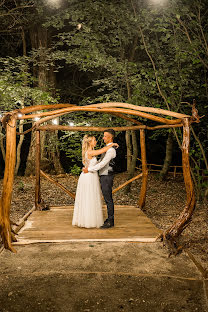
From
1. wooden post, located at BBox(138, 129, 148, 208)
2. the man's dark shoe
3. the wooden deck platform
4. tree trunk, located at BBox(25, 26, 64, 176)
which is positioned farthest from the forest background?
the man's dark shoe

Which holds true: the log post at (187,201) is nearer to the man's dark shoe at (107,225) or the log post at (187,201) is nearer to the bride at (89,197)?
the man's dark shoe at (107,225)

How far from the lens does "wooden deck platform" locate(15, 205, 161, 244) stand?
4934 millimetres

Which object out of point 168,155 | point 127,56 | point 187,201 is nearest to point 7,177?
point 187,201

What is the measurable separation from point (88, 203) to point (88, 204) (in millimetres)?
21

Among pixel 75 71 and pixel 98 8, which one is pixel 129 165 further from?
pixel 75 71

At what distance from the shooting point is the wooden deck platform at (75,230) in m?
4.93

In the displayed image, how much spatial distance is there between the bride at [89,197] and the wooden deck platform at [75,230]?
0.61 ft

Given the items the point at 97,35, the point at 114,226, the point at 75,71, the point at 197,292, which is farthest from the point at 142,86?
the point at 75,71

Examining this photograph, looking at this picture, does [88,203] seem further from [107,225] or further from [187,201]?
[187,201]

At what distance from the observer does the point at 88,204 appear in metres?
5.66


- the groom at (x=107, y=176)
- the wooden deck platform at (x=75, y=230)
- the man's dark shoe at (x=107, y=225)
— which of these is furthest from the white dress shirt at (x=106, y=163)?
the wooden deck platform at (x=75, y=230)

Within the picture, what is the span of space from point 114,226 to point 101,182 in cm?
100

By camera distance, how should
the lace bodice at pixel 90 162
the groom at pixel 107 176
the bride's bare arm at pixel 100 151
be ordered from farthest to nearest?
1. the lace bodice at pixel 90 162
2. the groom at pixel 107 176
3. the bride's bare arm at pixel 100 151

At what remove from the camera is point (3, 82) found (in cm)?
971
